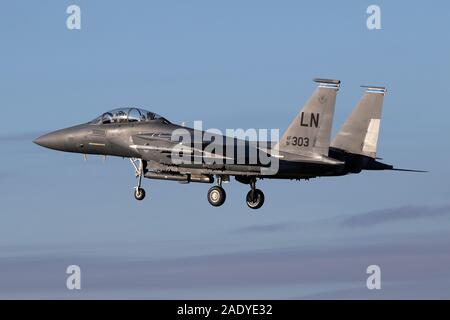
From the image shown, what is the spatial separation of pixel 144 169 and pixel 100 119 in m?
2.94

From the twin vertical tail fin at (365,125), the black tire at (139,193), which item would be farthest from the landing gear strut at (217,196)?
the twin vertical tail fin at (365,125)

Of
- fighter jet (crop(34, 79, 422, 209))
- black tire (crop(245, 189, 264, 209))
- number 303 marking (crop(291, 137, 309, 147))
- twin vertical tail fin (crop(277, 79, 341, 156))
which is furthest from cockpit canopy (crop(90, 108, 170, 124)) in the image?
twin vertical tail fin (crop(277, 79, 341, 156))

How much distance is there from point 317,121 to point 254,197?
181 inches

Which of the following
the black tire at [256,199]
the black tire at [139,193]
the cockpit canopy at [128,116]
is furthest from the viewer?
the cockpit canopy at [128,116]

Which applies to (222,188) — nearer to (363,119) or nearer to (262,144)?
(262,144)

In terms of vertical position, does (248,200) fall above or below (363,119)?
below

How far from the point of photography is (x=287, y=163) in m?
45.3

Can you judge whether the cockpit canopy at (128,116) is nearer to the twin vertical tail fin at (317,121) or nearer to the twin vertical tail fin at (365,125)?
the twin vertical tail fin at (317,121)

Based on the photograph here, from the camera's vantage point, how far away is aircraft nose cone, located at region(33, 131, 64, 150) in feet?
166

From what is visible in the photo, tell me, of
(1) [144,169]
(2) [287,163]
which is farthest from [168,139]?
(2) [287,163]

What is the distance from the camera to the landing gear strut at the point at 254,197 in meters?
A: 48.1

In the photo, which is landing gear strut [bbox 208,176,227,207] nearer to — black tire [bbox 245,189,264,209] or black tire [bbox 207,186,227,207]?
black tire [bbox 207,186,227,207]

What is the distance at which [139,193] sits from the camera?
48812 mm

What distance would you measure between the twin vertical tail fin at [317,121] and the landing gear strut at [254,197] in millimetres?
3304
